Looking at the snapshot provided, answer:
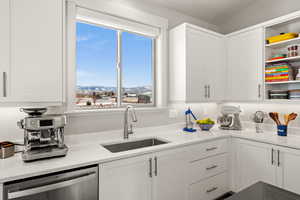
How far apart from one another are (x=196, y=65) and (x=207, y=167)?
4.25 ft

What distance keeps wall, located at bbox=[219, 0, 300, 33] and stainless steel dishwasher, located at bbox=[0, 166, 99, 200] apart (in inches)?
118

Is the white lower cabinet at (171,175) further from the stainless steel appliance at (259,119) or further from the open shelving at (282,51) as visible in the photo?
the open shelving at (282,51)

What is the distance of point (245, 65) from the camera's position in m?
2.55

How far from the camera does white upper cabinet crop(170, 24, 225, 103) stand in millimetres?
2332

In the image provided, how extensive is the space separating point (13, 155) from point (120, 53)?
1.53m

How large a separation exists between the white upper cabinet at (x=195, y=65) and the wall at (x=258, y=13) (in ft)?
1.99

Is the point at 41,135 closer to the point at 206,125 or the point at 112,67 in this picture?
the point at 112,67

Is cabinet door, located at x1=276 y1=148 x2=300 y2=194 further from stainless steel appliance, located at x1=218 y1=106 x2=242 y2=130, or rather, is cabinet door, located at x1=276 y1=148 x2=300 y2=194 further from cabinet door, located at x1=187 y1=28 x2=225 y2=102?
cabinet door, located at x1=187 y1=28 x2=225 y2=102

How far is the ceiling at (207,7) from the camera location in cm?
252

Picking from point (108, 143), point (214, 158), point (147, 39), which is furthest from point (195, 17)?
point (108, 143)

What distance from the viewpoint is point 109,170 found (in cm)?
144

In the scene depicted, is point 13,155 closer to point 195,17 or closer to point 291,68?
point 195,17

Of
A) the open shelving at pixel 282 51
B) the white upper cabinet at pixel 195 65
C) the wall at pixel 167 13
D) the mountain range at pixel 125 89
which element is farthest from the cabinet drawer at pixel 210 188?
the wall at pixel 167 13

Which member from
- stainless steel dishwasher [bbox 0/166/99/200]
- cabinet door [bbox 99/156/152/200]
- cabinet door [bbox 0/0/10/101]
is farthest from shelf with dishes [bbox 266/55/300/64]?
cabinet door [bbox 0/0/10/101]
